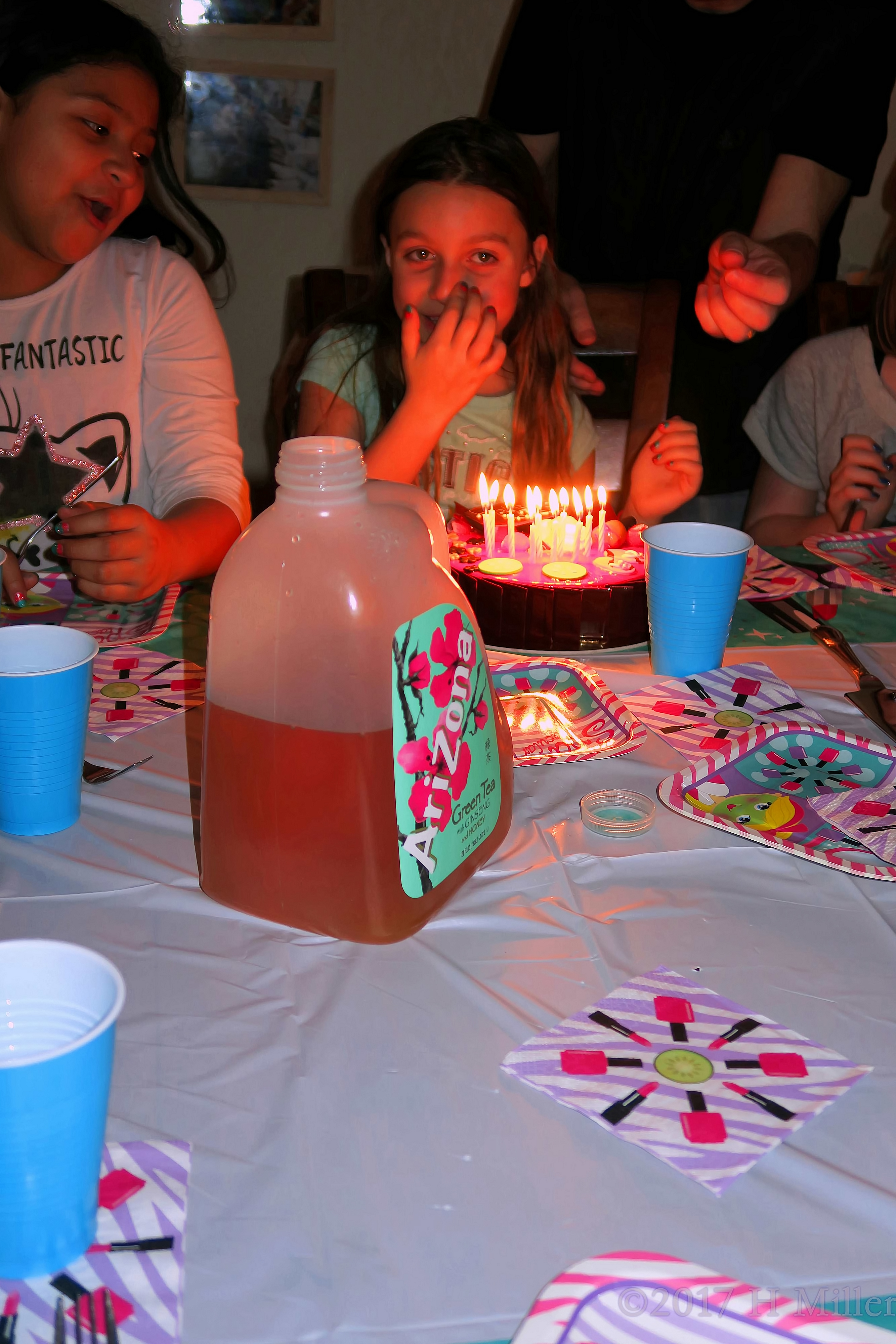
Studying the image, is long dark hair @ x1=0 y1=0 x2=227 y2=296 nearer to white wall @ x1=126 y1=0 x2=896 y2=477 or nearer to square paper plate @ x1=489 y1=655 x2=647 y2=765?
square paper plate @ x1=489 y1=655 x2=647 y2=765

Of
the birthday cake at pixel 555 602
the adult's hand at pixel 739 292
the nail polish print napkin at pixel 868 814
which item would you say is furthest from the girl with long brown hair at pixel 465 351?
the nail polish print napkin at pixel 868 814

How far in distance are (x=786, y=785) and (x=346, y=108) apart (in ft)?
10.1

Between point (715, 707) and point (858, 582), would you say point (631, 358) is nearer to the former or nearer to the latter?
point (858, 582)

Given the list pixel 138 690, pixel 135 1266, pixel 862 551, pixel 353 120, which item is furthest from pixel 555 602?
pixel 353 120

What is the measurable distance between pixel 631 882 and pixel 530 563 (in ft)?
1.58

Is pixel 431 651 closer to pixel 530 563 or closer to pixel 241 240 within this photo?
pixel 530 563

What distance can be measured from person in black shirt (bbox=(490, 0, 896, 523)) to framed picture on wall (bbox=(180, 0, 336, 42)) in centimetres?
128

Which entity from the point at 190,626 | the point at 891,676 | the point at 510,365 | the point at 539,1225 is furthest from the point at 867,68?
the point at 539,1225

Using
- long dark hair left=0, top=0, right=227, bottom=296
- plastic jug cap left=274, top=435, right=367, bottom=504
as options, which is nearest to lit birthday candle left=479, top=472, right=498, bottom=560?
plastic jug cap left=274, top=435, right=367, bottom=504

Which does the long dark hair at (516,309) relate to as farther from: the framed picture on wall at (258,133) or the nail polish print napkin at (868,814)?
the framed picture on wall at (258,133)

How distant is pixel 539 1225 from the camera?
18.0 inches

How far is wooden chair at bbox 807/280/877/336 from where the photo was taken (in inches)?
76.7

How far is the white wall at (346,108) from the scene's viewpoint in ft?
10.6

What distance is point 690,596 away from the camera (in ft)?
3.20
